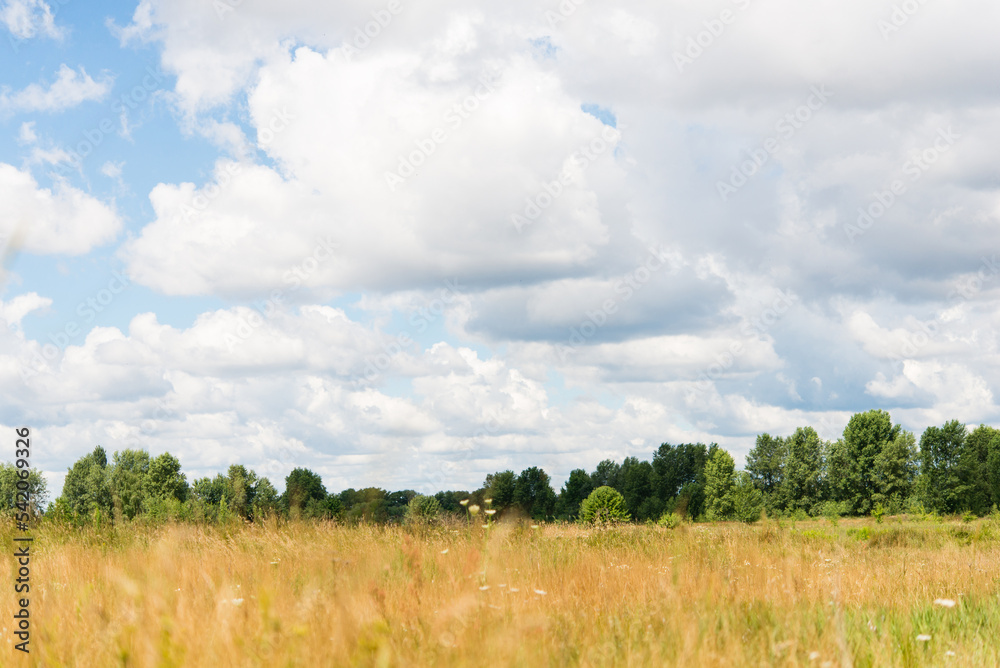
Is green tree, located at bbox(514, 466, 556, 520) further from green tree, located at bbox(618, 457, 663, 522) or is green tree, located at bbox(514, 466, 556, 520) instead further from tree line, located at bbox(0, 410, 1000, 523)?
green tree, located at bbox(618, 457, 663, 522)

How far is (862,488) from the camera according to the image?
2803 inches

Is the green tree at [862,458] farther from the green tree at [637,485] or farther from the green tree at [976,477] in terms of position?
the green tree at [637,485]

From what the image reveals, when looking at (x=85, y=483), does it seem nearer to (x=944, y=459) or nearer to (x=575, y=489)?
(x=575, y=489)

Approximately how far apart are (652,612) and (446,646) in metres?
2.26

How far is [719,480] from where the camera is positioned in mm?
76000

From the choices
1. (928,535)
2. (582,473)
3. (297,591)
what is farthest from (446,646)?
(582,473)

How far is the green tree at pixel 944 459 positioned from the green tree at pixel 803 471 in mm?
9871

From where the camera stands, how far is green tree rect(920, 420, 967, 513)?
66.3 m

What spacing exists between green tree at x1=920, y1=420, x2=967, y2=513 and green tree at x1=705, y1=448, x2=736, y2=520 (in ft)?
57.7

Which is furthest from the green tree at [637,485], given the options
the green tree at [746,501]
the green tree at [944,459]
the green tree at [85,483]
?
the green tree at [85,483]

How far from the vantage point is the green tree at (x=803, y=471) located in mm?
74250

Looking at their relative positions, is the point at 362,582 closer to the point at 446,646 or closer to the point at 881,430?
the point at 446,646

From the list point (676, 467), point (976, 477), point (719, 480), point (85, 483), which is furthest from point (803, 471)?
point (85, 483)

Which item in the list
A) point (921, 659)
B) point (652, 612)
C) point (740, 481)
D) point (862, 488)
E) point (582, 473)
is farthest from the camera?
point (582, 473)
